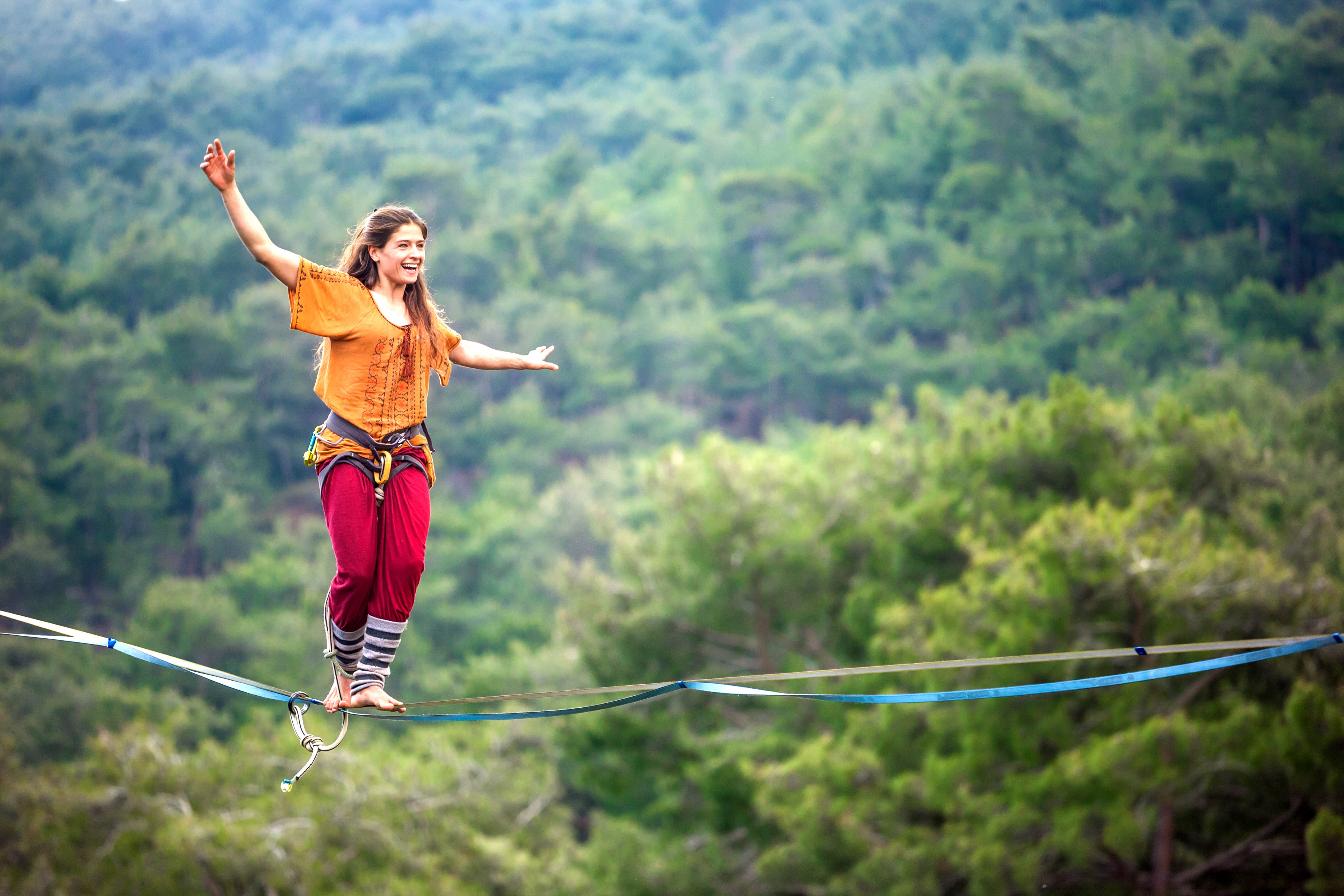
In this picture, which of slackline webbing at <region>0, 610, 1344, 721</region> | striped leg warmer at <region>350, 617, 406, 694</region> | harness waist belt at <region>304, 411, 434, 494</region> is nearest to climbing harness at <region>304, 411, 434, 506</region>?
harness waist belt at <region>304, 411, 434, 494</region>

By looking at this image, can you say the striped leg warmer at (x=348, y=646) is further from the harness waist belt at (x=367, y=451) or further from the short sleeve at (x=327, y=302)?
the short sleeve at (x=327, y=302)

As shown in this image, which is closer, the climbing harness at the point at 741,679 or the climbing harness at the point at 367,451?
the climbing harness at the point at 741,679

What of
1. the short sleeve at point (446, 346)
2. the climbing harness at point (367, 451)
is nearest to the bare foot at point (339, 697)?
the climbing harness at point (367, 451)

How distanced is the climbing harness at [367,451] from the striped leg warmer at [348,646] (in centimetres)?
41

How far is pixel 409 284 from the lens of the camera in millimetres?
3607

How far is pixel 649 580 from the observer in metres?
21.1

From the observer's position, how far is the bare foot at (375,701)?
3512 millimetres

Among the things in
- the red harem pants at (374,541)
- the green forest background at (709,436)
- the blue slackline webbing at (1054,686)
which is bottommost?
the green forest background at (709,436)

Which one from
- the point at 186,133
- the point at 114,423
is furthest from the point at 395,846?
the point at 186,133

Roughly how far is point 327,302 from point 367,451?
16.3 inches

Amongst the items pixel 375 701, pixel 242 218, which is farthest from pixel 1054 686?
pixel 242 218

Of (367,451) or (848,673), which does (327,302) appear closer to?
(367,451)

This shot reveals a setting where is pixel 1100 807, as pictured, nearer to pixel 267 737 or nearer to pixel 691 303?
pixel 267 737

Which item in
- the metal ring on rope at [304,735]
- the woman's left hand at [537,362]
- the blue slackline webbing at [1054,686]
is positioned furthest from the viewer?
the woman's left hand at [537,362]
